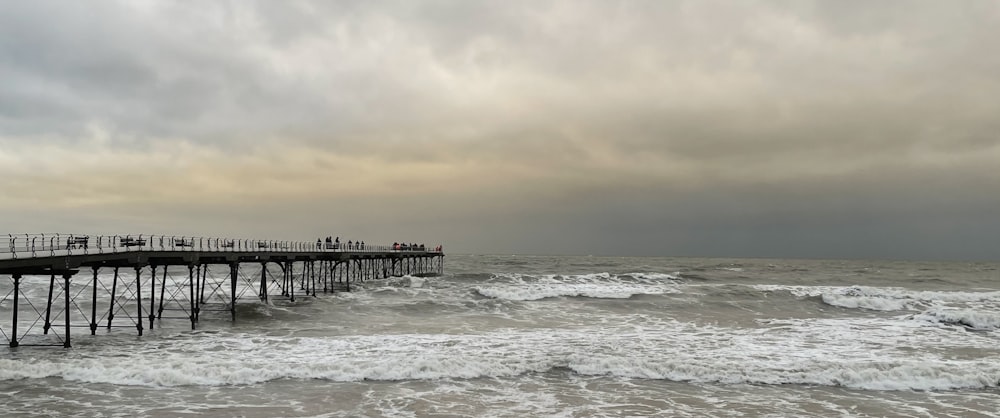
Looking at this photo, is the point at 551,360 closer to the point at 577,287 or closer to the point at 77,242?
the point at 77,242

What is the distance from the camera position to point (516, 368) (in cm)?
2023

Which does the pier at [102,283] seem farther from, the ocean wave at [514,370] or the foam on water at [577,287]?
the foam on water at [577,287]

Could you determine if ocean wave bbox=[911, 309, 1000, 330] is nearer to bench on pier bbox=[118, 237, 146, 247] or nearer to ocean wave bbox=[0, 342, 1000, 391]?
ocean wave bbox=[0, 342, 1000, 391]

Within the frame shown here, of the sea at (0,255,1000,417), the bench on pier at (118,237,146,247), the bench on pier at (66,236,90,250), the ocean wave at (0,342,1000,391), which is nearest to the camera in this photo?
the sea at (0,255,1000,417)

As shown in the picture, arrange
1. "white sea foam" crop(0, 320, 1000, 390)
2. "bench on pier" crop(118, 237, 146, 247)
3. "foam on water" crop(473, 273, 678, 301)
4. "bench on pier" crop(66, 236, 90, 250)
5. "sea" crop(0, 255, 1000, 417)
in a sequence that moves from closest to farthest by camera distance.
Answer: "sea" crop(0, 255, 1000, 417)
"white sea foam" crop(0, 320, 1000, 390)
"bench on pier" crop(66, 236, 90, 250)
"bench on pier" crop(118, 237, 146, 247)
"foam on water" crop(473, 273, 678, 301)

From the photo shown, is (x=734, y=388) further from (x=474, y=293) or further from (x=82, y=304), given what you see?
(x=82, y=304)

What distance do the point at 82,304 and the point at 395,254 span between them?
114ft

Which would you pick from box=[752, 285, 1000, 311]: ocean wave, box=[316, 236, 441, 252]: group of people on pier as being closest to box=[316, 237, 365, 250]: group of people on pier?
box=[316, 236, 441, 252]: group of people on pier

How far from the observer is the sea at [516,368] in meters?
15.9

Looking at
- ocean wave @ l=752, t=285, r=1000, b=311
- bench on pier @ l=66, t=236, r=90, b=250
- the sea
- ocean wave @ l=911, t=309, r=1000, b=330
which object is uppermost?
bench on pier @ l=66, t=236, r=90, b=250

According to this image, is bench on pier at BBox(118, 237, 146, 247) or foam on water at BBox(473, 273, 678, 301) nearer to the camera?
bench on pier at BBox(118, 237, 146, 247)

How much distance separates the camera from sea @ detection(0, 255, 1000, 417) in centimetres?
1590

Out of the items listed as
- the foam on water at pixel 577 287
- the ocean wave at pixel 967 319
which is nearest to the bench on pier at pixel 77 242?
the foam on water at pixel 577 287

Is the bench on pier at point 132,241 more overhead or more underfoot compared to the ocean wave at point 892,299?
more overhead
